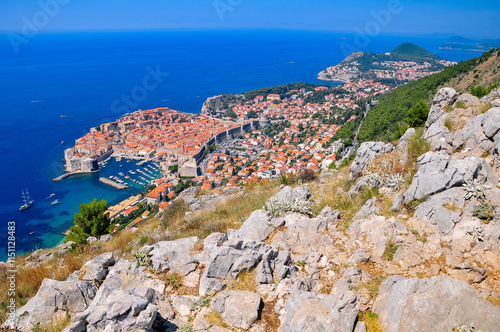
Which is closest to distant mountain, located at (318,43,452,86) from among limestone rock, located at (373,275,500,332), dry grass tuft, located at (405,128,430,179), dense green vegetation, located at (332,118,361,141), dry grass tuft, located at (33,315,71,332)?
dense green vegetation, located at (332,118,361,141)

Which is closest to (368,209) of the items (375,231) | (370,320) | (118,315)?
(375,231)

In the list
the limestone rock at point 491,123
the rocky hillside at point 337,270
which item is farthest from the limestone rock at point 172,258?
the limestone rock at point 491,123

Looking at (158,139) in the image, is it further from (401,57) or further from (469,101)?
(401,57)

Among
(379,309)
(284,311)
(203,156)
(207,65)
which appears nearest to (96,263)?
(284,311)

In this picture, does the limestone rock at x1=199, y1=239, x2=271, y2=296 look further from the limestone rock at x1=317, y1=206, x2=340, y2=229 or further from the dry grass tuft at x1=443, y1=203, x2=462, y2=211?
the dry grass tuft at x1=443, y1=203, x2=462, y2=211

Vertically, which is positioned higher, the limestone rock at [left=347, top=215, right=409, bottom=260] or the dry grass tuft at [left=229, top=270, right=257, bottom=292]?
the limestone rock at [left=347, top=215, right=409, bottom=260]
